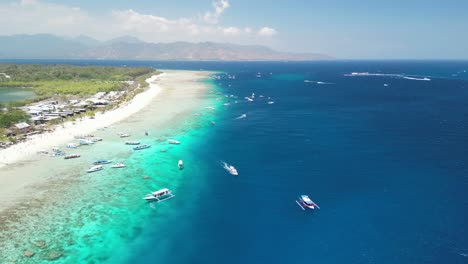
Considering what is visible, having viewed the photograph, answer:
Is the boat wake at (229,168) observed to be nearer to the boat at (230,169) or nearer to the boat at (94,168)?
the boat at (230,169)

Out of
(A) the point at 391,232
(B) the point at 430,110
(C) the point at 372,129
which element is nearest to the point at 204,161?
(A) the point at 391,232

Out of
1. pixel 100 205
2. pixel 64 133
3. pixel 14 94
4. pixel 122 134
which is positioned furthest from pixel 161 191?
pixel 14 94

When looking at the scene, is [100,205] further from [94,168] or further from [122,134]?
[122,134]

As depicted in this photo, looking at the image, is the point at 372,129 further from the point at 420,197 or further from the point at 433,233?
the point at 433,233

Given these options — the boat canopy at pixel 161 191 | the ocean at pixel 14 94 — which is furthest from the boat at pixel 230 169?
the ocean at pixel 14 94

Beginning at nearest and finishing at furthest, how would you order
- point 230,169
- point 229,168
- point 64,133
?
point 230,169
point 229,168
point 64,133

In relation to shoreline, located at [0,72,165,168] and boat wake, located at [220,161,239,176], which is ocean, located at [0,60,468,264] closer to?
boat wake, located at [220,161,239,176]
